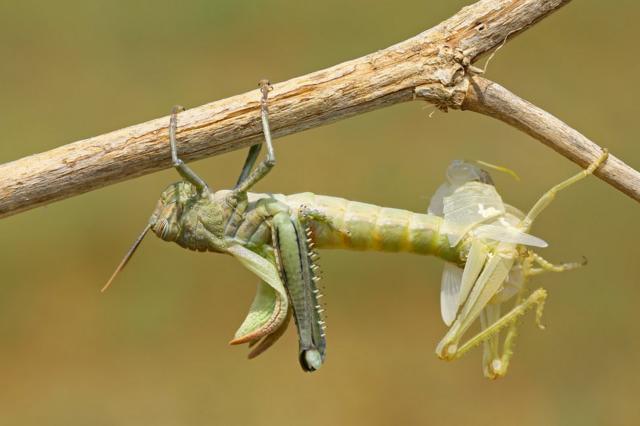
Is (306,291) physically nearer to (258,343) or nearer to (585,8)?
(258,343)

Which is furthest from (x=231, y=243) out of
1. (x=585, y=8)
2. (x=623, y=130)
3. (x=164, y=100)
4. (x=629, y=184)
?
(x=585, y=8)

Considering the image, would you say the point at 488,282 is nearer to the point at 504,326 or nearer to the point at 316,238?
the point at 504,326

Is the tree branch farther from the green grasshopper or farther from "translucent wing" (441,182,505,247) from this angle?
"translucent wing" (441,182,505,247)

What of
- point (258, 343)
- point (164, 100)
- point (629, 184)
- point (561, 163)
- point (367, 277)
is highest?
point (164, 100)

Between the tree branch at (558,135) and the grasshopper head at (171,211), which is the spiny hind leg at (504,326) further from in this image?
the grasshopper head at (171,211)

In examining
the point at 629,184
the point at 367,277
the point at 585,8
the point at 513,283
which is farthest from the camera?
the point at 585,8

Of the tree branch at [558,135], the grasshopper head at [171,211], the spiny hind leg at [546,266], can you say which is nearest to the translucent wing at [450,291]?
the spiny hind leg at [546,266]

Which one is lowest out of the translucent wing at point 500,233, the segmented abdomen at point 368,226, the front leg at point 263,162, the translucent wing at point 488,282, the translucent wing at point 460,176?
the translucent wing at point 488,282

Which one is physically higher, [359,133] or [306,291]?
[359,133]
